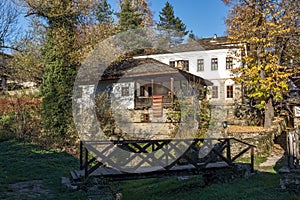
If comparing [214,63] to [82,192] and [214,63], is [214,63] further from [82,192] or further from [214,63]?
[82,192]

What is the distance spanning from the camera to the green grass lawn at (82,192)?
21.2 feet

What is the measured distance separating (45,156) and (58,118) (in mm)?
3311

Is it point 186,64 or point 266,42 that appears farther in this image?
point 186,64

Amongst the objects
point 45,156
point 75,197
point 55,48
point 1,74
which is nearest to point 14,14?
point 1,74

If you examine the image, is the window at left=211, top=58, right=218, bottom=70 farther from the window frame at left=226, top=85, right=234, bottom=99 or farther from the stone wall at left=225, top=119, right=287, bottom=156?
the stone wall at left=225, top=119, right=287, bottom=156

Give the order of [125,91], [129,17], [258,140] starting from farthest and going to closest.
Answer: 1. [129,17]
2. [125,91]
3. [258,140]

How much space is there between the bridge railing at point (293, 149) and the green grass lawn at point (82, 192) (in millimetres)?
617

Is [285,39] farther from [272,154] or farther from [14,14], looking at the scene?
[14,14]

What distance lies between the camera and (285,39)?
14.8m

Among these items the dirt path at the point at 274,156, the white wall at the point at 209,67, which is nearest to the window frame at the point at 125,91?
the dirt path at the point at 274,156

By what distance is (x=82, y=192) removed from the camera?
6.43m

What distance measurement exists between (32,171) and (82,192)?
3396mm

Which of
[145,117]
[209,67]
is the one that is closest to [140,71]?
[145,117]

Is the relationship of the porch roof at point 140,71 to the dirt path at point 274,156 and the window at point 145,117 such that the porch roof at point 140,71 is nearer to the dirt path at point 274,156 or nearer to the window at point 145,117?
the window at point 145,117
